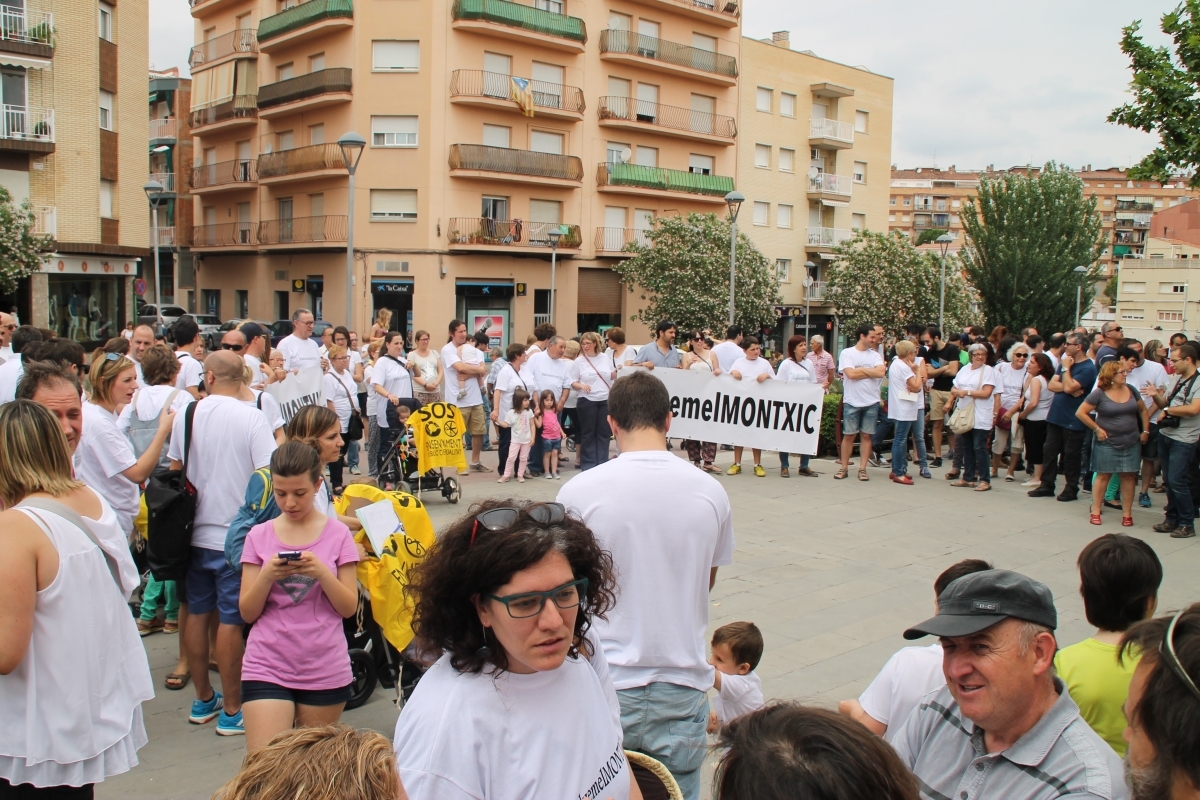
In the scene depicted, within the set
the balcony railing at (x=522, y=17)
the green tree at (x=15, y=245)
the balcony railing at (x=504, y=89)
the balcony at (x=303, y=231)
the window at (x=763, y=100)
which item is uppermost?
the balcony railing at (x=522, y=17)

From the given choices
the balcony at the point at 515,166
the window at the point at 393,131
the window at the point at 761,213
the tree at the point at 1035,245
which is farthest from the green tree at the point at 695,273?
the tree at the point at 1035,245

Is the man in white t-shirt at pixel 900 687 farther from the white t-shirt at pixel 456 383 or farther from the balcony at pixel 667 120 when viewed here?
the balcony at pixel 667 120

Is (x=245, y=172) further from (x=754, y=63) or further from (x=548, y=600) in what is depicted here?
(x=548, y=600)

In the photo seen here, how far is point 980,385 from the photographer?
12281 millimetres

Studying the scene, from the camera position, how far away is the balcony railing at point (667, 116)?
4253 centimetres

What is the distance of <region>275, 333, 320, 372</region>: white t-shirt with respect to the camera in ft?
37.9

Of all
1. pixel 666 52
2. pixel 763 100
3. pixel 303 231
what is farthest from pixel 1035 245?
pixel 303 231

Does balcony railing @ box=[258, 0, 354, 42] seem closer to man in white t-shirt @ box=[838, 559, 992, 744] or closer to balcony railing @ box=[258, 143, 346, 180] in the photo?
balcony railing @ box=[258, 143, 346, 180]

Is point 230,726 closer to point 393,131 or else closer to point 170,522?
point 170,522

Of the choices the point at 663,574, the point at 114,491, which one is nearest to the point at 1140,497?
the point at 663,574

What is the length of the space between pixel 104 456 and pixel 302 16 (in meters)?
38.4

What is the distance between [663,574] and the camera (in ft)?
11.2

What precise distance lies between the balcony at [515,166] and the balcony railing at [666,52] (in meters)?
5.92

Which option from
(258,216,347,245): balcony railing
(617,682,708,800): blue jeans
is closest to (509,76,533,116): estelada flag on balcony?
(258,216,347,245): balcony railing
